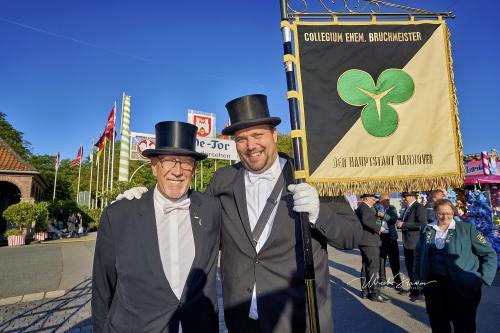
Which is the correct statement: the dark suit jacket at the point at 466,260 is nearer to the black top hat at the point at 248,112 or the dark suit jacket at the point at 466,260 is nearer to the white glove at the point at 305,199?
the white glove at the point at 305,199

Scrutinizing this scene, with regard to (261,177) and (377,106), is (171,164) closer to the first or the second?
(261,177)

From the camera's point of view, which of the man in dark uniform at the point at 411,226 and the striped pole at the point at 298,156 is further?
the man in dark uniform at the point at 411,226

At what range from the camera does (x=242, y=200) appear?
104 inches

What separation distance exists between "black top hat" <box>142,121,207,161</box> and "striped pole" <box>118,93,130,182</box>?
63.1ft

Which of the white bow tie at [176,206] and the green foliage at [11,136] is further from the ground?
the green foliage at [11,136]

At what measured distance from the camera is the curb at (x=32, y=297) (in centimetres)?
702

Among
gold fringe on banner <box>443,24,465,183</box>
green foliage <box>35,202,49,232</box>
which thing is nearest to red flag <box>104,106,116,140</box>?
green foliage <box>35,202,49,232</box>

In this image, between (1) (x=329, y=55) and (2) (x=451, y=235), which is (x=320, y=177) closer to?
(1) (x=329, y=55)

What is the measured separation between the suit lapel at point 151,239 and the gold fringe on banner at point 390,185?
1.35 metres

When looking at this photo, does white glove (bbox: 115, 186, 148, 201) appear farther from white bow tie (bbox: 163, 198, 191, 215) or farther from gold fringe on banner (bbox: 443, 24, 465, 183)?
gold fringe on banner (bbox: 443, 24, 465, 183)

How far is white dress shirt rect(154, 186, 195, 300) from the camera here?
8.25 feet

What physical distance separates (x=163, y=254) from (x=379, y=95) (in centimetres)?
218

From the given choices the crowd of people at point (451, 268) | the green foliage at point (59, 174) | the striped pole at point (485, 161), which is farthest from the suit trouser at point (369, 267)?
the green foliage at point (59, 174)

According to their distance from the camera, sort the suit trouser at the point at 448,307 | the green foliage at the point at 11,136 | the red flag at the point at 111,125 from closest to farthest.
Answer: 1. the suit trouser at the point at 448,307
2. the red flag at the point at 111,125
3. the green foliage at the point at 11,136
